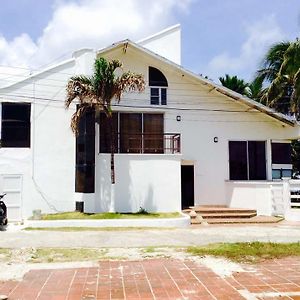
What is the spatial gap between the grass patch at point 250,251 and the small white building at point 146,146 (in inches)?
279

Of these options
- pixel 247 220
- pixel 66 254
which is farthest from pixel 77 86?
pixel 66 254

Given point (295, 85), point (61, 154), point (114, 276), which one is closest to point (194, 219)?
point (61, 154)

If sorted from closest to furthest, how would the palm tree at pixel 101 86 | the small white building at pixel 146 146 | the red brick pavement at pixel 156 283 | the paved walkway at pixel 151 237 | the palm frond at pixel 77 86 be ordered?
the red brick pavement at pixel 156 283 < the paved walkway at pixel 151 237 < the palm tree at pixel 101 86 < the palm frond at pixel 77 86 < the small white building at pixel 146 146

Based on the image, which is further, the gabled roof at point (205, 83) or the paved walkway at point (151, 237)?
the gabled roof at point (205, 83)

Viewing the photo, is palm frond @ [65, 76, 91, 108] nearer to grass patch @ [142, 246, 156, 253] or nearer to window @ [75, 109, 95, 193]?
window @ [75, 109, 95, 193]

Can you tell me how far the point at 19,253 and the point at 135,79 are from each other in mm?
8412

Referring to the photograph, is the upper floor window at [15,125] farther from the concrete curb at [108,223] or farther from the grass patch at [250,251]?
the grass patch at [250,251]

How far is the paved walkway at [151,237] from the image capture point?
410 inches

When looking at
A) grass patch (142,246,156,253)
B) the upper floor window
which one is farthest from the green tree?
grass patch (142,246,156,253)

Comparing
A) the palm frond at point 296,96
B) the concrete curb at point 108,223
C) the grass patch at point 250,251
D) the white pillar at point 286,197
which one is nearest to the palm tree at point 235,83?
the palm frond at point 296,96

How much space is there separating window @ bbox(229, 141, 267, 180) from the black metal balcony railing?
2.89 metres

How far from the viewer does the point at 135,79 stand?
603 inches

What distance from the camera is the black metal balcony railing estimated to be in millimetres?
17500

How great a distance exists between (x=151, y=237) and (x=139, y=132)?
701cm
